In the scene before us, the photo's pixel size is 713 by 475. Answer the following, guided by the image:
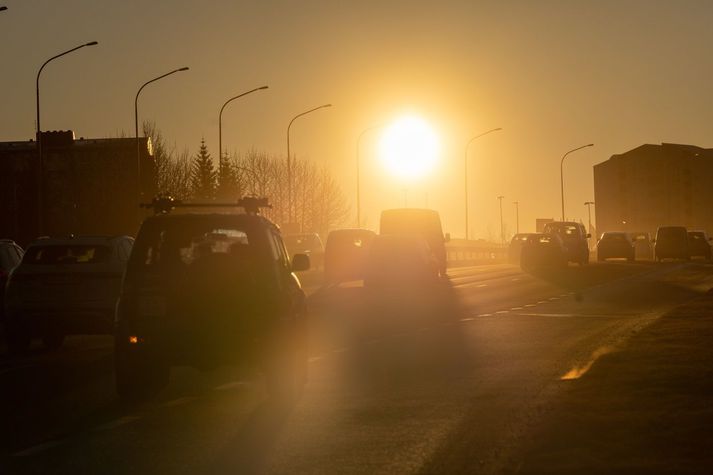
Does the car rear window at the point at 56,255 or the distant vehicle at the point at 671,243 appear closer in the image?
the car rear window at the point at 56,255

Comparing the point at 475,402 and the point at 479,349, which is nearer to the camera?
the point at 475,402

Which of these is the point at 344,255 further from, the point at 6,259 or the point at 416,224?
the point at 6,259

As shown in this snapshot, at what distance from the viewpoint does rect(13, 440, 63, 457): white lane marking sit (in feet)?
30.9

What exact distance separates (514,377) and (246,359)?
3669mm

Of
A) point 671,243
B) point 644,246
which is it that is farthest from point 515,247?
point 644,246

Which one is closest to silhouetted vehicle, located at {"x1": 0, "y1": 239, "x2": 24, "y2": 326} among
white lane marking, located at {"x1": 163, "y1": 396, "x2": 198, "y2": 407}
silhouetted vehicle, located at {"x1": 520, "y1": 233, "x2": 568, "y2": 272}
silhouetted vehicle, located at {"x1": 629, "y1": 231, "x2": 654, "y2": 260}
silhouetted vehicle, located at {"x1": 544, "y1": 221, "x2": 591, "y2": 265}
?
white lane marking, located at {"x1": 163, "y1": 396, "x2": 198, "y2": 407}

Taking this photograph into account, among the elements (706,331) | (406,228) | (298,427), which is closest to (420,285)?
(406,228)

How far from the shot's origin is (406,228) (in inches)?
1870

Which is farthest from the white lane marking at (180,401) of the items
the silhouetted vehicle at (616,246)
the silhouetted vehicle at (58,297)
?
the silhouetted vehicle at (616,246)

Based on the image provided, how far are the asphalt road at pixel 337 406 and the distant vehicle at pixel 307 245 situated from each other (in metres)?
43.8

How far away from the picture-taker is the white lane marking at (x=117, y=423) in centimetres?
1065

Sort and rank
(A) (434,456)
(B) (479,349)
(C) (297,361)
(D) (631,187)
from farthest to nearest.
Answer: (D) (631,187), (B) (479,349), (C) (297,361), (A) (434,456)

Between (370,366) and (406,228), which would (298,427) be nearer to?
(370,366)

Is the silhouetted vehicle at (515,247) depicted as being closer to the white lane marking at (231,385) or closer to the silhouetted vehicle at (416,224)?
the silhouetted vehicle at (416,224)
